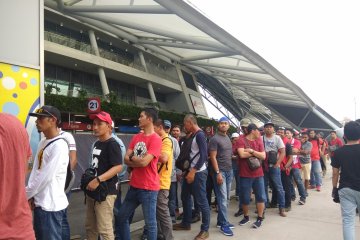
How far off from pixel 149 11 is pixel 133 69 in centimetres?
2079

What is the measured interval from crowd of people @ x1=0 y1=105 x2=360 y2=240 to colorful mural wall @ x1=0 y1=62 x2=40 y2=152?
0.65 meters

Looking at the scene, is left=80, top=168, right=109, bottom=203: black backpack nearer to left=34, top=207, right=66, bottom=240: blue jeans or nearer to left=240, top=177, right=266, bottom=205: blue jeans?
left=34, top=207, right=66, bottom=240: blue jeans

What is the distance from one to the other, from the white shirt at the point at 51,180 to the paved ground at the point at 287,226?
2.22 m

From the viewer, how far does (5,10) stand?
12.8 feet

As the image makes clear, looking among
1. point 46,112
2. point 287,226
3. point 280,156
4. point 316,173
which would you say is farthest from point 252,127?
point 316,173

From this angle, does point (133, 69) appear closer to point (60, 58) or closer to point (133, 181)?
point (60, 58)

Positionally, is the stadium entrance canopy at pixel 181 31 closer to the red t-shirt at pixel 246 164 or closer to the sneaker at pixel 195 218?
the red t-shirt at pixel 246 164

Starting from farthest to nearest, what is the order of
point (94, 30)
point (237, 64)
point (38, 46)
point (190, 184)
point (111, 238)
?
point (94, 30) → point (237, 64) → point (190, 184) → point (38, 46) → point (111, 238)

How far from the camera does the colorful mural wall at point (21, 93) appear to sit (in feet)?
12.6

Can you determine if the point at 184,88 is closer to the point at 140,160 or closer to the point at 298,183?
the point at 298,183

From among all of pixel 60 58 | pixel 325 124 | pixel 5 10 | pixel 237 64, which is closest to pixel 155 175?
pixel 5 10

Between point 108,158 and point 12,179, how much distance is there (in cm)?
166

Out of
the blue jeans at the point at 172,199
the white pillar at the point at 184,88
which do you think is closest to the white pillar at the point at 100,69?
the white pillar at the point at 184,88

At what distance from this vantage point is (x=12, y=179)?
1.64 metres
